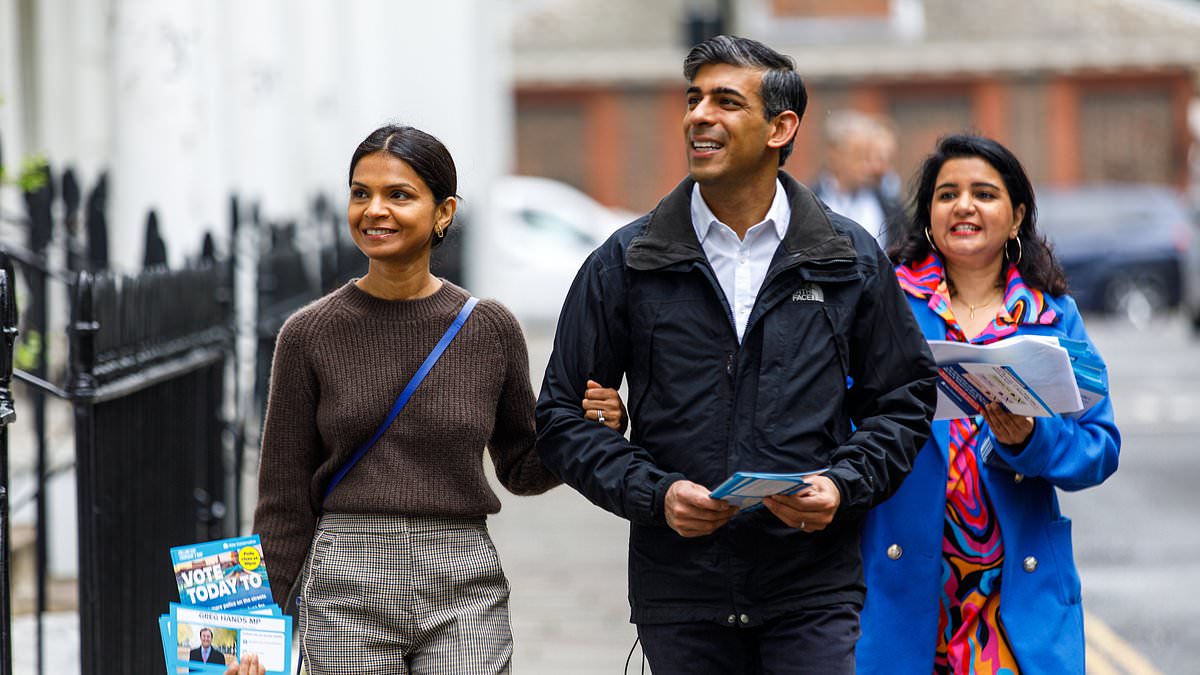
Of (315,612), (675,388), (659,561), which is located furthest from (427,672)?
(675,388)

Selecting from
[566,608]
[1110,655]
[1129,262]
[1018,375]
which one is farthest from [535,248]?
[1018,375]

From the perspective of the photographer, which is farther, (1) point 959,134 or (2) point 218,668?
(1) point 959,134

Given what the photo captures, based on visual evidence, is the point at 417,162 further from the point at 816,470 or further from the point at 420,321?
the point at 816,470

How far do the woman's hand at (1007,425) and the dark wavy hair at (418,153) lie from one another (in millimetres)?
1277

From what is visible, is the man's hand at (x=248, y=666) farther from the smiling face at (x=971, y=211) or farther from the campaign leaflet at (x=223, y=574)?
the smiling face at (x=971, y=211)

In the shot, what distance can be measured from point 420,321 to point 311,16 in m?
11.0

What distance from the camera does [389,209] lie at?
3.78 meters

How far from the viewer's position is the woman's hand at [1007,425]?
414 cm

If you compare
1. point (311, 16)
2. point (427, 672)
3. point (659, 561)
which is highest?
point (311, 16)

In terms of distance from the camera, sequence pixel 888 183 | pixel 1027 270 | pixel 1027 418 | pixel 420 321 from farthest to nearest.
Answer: pixel 888 183 → pixel 1027 270 → pixel 1027 418 → pixel 420 321

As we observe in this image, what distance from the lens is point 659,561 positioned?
12.2ft

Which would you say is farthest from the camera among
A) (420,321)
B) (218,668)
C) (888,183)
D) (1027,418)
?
(888,183)

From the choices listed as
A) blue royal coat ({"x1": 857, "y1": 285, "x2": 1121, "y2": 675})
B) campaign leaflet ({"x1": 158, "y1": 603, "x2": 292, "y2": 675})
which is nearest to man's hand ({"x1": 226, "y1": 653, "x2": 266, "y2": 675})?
campaign leaflet ({"x1": 158, "y1": 603, "x2": 292, "y2": 675})

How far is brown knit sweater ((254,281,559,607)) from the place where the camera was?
149 inches
